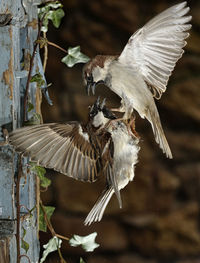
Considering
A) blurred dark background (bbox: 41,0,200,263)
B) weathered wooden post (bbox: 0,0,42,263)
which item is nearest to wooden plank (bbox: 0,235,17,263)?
weathered wooden post (bbox: 0,0,42,263)

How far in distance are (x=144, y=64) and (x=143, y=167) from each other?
121cm

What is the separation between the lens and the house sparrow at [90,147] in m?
0.58

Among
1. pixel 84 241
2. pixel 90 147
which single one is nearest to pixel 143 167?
pixel 84 241

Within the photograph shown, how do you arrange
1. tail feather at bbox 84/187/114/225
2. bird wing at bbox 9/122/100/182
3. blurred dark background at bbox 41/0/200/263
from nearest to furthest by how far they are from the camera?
bird wing at bbox 9/122/100/182 → tail feather at bbox 84/187/114/225 → blurred dark background at bbox 41/0/200/263

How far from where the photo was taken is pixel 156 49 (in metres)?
0.66

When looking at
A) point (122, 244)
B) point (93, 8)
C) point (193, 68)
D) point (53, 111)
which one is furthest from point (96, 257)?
point (93, 8)

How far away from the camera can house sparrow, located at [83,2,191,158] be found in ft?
2.04

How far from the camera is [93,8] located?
1.86 metres

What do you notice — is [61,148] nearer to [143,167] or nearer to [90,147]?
[90,147]

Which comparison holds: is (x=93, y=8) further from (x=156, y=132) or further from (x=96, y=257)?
(x=156, y=132)

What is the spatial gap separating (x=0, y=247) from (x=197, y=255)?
1345mm

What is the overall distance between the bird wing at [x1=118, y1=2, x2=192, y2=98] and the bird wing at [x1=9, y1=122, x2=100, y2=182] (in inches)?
4.3

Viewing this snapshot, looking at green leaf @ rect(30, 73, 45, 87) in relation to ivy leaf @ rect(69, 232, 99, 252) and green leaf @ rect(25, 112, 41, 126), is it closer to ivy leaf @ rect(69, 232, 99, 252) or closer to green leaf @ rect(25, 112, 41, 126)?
green leaf @ rect(25, 112, 41, 126)

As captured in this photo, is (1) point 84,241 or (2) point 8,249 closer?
(2) point 8,249
